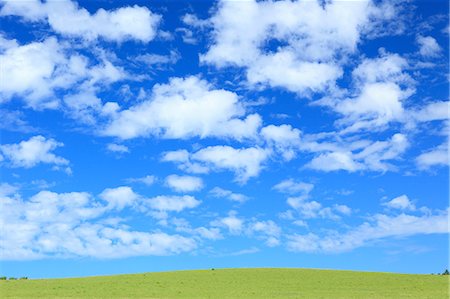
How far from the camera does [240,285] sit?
5747 cm

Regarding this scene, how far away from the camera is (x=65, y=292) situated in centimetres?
5194

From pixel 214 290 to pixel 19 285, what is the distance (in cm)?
2106

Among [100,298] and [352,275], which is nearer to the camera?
[100,298]

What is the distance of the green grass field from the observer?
50.8 m

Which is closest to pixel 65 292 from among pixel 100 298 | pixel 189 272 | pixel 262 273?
pixel 100 298

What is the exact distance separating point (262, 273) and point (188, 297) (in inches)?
809

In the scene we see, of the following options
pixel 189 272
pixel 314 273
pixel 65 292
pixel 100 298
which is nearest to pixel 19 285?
pixel 65 292

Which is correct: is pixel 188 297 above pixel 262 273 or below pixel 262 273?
below

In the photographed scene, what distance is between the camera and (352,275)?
66.6 meters

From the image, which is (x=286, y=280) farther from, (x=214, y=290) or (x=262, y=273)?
(x=214, y=290)

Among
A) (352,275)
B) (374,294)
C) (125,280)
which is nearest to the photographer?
(374,294)

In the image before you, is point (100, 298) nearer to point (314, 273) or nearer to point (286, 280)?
point (286, 280)

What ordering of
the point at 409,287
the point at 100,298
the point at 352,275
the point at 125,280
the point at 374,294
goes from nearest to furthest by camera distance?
the point at 100,298, the point at 374,294, the point at 409,287, the point at 125,280, the point at 352,275

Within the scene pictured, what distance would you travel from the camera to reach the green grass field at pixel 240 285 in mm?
50787
